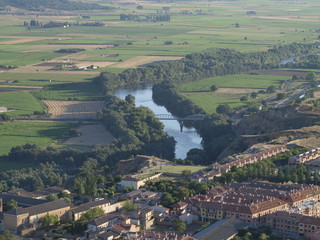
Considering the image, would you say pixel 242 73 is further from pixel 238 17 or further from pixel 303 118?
pixel 238 17

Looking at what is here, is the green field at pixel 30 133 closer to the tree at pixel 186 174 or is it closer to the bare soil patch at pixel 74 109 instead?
the bare soil patch at pixel 74 109

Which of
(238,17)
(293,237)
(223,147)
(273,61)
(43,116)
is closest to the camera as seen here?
(293,237)

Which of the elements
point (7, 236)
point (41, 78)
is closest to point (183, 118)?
point (41, 78)

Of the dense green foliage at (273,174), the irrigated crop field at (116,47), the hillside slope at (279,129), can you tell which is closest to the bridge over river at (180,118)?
the irrigated crop field at (116,47)

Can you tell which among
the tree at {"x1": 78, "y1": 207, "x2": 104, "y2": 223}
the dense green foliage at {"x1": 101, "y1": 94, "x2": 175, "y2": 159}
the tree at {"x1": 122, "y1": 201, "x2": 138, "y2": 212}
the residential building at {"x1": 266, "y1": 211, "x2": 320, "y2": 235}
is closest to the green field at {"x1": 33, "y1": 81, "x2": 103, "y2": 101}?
the dense green foliage at {"x1": 101, "y1": 94, "x2": 175, "y2": 159}

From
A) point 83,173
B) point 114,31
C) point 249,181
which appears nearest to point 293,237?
point 249,181

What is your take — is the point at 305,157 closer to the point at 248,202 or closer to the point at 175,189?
the point at 175,189

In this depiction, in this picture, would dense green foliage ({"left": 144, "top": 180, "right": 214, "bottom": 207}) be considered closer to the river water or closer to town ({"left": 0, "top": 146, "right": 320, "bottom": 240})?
town ({"left": 0, "top": 146, "right": 320, "bottom": 240})
